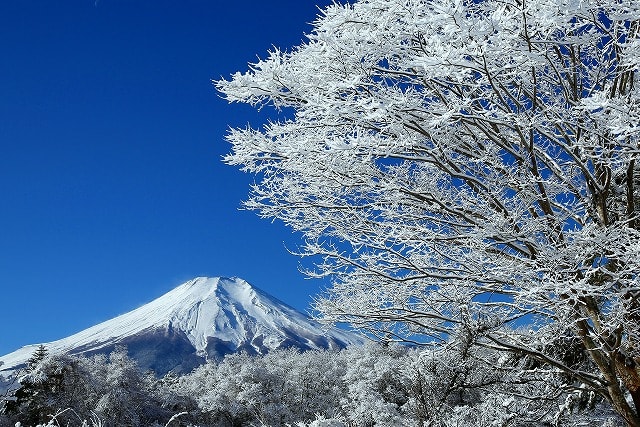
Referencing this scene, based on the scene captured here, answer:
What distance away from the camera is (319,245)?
602 cm

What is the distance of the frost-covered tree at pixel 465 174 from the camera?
4.27 metres

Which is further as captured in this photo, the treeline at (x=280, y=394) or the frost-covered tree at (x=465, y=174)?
the treeline at (x=280, y=394)

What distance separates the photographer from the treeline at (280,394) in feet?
30.6

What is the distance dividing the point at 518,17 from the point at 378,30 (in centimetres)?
132

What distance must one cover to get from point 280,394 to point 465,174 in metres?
37.1

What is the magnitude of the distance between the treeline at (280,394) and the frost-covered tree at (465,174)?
2.76 ft

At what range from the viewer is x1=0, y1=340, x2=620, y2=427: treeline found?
9.32m

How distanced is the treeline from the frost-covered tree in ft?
2.76

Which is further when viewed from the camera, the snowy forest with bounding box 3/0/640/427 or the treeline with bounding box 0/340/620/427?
the treeline with bounding box 0/340/620/427

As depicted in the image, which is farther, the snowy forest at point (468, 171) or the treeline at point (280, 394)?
the treeline at point (280, 394)

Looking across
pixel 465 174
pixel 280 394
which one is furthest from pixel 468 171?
pixel 280 394

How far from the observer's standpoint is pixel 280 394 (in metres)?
39.0

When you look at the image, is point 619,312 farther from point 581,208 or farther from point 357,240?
point 357,240

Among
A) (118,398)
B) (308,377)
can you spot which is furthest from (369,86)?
(308,377)
